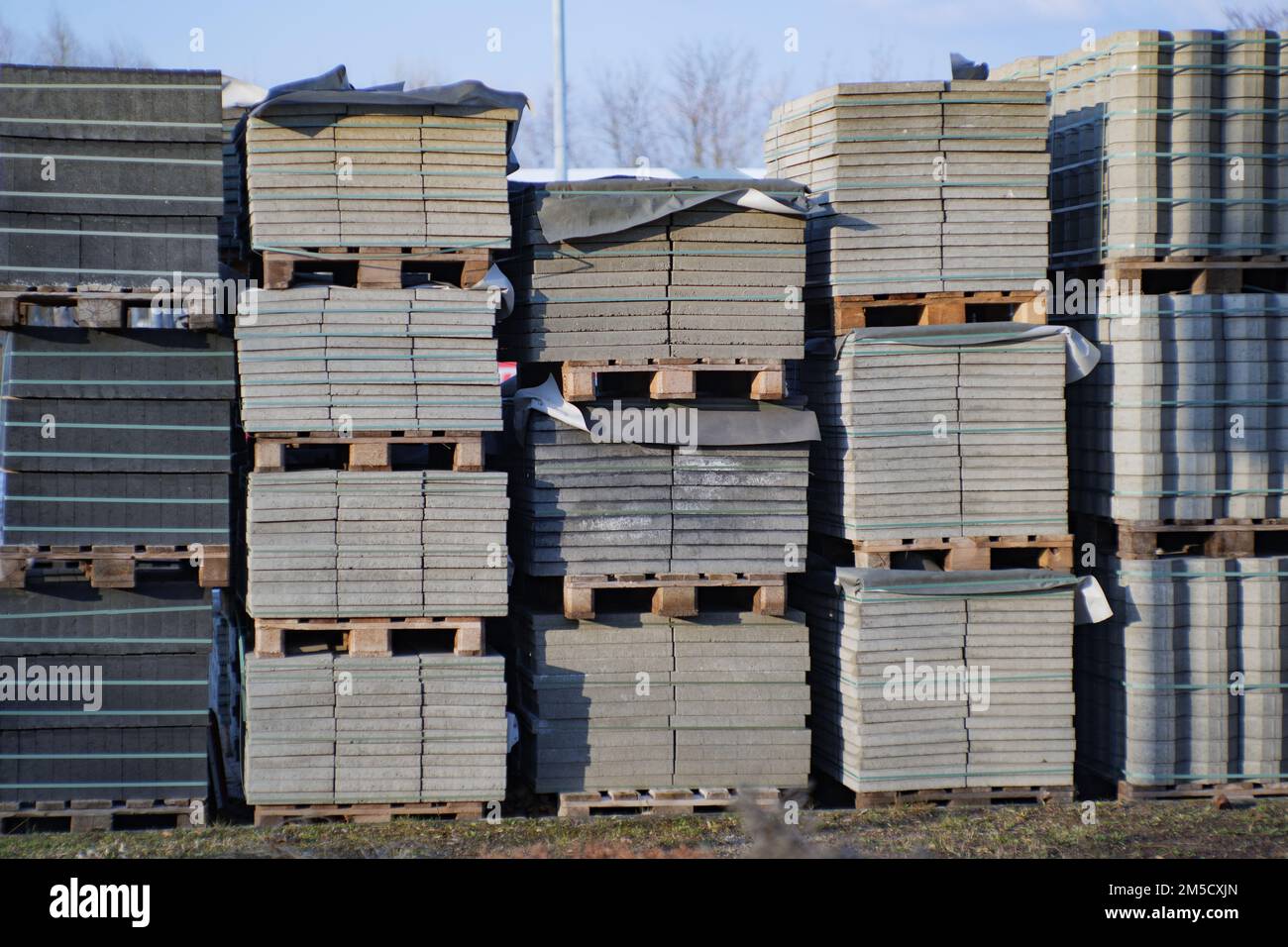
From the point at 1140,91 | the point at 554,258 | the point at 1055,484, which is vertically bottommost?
the point at 1055,484

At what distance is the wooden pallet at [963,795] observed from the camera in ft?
26.2

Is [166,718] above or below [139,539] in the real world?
below

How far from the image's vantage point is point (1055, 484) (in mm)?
8156

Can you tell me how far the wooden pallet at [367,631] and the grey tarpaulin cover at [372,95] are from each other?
2.83 m

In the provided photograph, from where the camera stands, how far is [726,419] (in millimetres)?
7977

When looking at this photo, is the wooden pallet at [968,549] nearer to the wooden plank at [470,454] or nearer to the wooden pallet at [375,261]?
the wooden plank at [470,454]

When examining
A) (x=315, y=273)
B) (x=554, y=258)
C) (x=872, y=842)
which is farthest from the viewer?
(x=315, y=273)

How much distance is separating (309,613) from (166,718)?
0.97 meters

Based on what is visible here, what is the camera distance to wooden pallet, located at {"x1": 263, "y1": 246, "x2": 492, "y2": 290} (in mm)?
7551

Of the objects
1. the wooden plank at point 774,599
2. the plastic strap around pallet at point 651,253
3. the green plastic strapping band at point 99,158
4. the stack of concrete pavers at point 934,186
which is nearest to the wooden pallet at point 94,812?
the wooden plank at point 774,599

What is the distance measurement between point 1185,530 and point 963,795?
6.98 ft

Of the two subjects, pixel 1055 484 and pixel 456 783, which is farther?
pixel 1055 484

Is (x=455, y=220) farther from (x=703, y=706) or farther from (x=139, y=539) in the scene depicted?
(x=703, y=706)

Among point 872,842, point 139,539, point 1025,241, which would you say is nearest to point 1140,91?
point 1025,241
